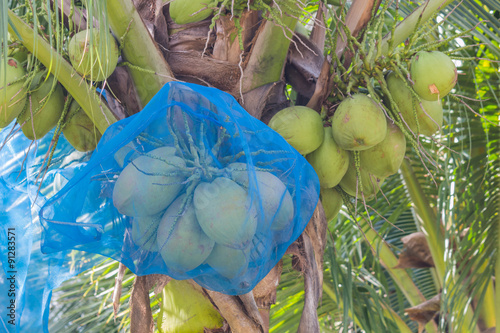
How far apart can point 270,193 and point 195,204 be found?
0.15m

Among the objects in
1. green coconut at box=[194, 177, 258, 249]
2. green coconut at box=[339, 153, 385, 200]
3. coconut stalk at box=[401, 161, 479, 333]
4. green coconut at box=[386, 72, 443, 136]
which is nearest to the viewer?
green coconut at box=[194, 177, 258, 249]

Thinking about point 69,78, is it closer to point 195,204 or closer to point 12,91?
point 12,91

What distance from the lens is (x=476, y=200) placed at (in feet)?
7.47

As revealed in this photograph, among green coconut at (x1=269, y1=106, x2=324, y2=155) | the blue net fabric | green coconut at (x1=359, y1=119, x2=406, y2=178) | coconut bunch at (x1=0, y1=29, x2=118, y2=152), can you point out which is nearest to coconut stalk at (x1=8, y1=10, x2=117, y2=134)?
coconut bunch at (x1=0, y1=29, x2=118, y2=152)

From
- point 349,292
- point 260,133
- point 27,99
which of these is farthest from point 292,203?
point 349,292

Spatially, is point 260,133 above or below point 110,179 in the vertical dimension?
above

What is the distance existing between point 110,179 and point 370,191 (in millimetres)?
677

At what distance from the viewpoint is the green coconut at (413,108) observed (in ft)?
3.95

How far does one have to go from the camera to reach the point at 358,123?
1.12 metres

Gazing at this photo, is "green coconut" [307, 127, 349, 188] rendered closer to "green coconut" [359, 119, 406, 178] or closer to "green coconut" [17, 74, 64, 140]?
"green coconut" [359, 119, 406, 178]

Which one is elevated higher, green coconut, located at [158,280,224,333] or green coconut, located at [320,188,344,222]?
green coconut, located at [320,188,344,222]

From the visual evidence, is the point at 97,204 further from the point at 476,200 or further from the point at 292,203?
the point at 476,200

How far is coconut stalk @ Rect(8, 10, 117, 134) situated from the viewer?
112cm

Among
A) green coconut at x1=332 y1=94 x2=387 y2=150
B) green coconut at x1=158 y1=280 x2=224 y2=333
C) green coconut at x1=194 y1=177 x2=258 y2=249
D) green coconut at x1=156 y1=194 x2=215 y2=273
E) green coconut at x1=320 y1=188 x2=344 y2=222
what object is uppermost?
green coconut at x1=332 y1=94 x2=387 y2=150
